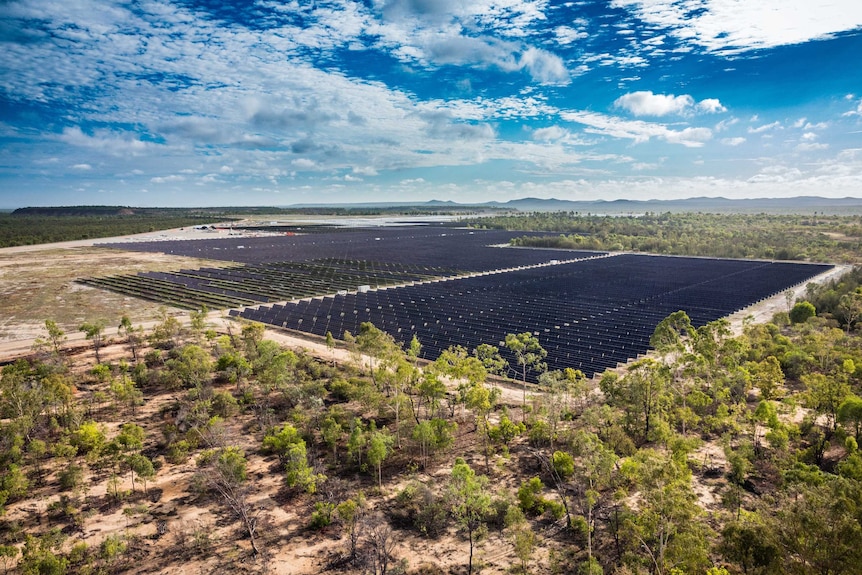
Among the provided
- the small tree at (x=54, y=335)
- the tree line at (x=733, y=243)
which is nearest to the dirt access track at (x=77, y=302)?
the small tree at (x=54, y=335)

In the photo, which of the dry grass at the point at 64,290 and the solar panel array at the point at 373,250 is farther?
the solar panel array at the point at 373,250

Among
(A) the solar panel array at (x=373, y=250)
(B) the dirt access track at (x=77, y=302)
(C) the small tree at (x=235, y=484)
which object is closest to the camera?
(C) the small tree at (x=235, y=484)

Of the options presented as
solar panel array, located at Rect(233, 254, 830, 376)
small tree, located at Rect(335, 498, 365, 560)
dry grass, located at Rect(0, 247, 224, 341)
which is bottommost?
small tree, located at Rect(335, 498, 365, 560)

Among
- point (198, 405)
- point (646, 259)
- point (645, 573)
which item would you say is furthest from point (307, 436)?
point (646, 259)

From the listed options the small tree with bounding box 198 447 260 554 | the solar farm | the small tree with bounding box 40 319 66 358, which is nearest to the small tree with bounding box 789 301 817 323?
the solar farm

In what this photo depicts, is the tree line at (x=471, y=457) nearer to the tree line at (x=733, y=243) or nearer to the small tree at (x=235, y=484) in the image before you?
the small tree at (x=235, y=484)

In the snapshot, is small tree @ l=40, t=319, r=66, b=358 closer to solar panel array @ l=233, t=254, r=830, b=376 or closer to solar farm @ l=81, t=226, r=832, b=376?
solar farm @ l=81, t=226, r=832, b=376

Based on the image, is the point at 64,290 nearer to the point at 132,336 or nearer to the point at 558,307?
the point at 132,336

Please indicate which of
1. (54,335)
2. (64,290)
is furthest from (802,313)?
(64,290)
